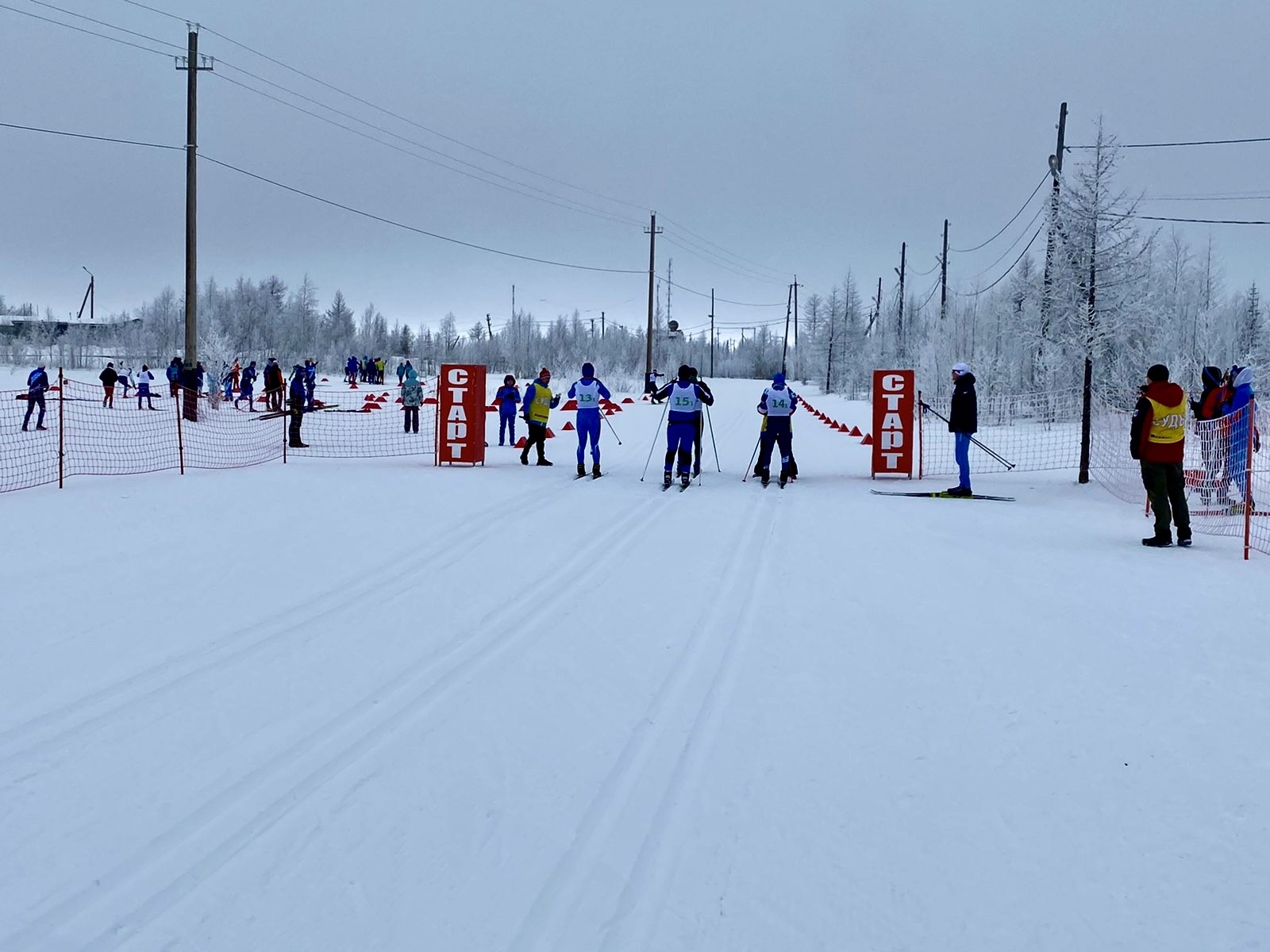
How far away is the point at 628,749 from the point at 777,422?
1112 centimetres

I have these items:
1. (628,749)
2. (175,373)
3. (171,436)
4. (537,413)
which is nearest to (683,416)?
(537,413)

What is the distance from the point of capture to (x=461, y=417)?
17734 mm

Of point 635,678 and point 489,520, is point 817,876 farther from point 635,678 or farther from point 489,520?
point 489,520

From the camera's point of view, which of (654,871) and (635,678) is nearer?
(654,871)

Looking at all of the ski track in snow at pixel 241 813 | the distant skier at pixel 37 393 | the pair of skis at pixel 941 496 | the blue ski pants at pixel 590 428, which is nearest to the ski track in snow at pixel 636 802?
the ski track in snow at pixel 241 813

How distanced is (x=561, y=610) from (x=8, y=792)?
3.90 m

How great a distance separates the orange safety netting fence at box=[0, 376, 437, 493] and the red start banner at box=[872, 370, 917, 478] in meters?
9.53

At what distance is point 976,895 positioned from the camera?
3479 millimetres

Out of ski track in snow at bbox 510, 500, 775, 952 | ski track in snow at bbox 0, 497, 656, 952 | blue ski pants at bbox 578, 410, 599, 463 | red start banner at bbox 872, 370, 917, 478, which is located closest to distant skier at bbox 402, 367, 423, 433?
blue ski pants at bbox 578, 410, 599, 463

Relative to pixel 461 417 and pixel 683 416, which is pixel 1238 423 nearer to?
pixel 683 416

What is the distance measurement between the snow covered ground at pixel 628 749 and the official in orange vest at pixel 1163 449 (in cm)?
77

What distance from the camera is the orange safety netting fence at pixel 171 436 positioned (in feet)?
57.2

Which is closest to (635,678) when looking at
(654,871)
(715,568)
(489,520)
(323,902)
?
(654,871)

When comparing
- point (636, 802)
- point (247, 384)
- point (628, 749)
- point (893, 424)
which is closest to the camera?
point (636, 802)
